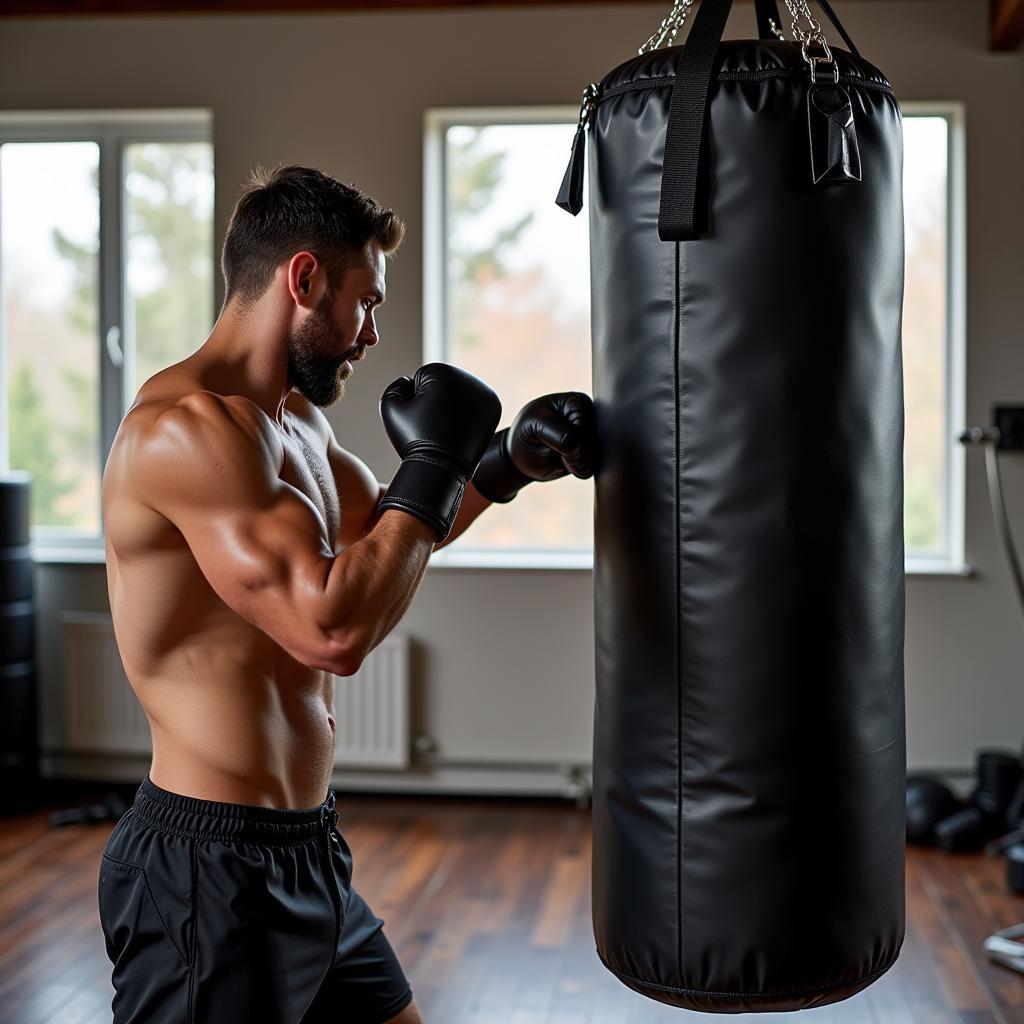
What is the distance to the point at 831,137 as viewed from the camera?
135 cm

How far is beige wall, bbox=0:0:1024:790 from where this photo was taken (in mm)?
3934

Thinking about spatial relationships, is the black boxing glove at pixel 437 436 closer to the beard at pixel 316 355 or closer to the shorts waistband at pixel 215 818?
the beard at pixel 316 355

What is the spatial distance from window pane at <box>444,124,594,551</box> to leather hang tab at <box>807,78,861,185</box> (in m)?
2.80

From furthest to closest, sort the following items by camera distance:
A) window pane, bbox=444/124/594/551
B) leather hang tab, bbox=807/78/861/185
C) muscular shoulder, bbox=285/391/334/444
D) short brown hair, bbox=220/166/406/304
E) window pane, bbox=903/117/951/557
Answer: window pane, bbox=444/124/594/551, window pane, bbox=903/117/951/557, muscular shoulder, bbox=285/391/334/444, short brown hair, bbox=220/166/406/304, leather hang tab, bbox=807/78/861/185

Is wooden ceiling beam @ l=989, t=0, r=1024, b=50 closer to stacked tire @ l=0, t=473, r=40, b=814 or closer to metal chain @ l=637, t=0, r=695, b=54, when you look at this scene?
metal chain @ l=637, t=0, r=695, b=54

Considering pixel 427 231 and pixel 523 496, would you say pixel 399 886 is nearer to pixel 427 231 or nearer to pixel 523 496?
pixel 523 496

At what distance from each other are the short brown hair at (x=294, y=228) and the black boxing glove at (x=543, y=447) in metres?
0.32

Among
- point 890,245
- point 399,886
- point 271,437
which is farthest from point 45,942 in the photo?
point 890,245

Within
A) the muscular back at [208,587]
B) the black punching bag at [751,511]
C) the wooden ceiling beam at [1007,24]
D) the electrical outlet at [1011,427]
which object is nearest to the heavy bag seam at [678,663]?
the black punching bag at [751,511]

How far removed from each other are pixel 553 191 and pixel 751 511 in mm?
3062

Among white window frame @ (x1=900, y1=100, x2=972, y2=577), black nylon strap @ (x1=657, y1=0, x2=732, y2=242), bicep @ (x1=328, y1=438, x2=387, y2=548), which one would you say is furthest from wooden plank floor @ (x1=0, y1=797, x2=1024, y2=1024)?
black nylon strap @ (x1=657, y1=0, x2=732, y2=242)

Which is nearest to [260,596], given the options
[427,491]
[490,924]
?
[427,491]

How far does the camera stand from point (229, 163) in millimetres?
4137

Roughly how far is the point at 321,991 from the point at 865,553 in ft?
3.10
